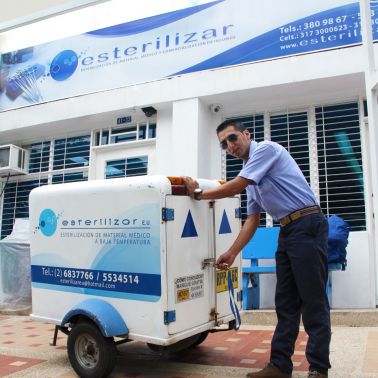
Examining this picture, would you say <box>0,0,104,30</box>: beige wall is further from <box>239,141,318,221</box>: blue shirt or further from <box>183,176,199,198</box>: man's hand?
<box>239,141,318,221</box>: blue shirt

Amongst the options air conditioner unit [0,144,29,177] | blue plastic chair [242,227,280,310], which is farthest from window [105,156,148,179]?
blue plastic chair [242,227,280,310]

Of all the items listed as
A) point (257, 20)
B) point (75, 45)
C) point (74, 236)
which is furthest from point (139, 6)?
point (74, 236)

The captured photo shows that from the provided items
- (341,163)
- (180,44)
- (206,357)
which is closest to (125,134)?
(180,44)

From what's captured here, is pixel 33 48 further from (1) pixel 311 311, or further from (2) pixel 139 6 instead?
(1) pixel 311 311

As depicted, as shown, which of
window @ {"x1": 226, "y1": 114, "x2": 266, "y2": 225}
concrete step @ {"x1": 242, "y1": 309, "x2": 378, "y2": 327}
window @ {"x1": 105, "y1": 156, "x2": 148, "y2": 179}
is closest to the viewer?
concrete step @ {"x1": 242, "y1": 309, "x2": 378, "y2": 327}

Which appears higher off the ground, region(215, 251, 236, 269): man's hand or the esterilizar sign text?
the esterilizar sign text

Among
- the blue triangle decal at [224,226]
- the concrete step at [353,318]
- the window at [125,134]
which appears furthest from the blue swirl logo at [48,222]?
the window at [125,134]

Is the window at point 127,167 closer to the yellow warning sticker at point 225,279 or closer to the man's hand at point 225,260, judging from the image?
the yellow warning sticker at point 225,279

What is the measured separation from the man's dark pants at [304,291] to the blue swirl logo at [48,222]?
186cm

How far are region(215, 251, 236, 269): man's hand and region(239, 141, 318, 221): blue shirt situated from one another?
0.49m

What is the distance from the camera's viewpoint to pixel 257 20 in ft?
21.1

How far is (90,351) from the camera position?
3.37 m

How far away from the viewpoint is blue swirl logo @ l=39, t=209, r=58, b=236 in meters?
3.63

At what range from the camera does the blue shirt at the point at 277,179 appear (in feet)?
9.99
